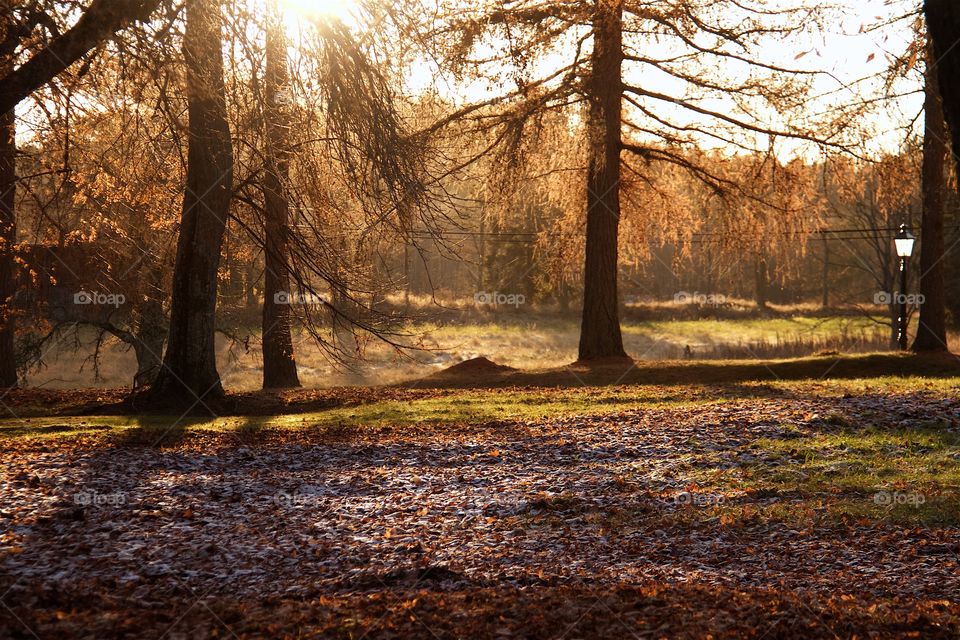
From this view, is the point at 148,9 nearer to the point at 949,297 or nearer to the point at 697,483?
the point at 697,483

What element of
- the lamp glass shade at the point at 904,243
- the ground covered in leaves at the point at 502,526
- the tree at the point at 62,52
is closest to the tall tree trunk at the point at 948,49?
the ground covered in leaves at the point at 502,526

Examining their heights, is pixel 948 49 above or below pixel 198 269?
above

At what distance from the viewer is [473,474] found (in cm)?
943

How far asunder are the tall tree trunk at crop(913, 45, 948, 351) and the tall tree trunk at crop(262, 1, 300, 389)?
13.9 m

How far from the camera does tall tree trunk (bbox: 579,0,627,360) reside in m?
19.3

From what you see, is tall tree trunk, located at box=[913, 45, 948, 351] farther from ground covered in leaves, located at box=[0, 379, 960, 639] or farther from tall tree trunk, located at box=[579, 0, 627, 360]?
ground covered in leaves, located at box=[0, 379, 960, 639]

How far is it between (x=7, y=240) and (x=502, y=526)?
12.7 meters

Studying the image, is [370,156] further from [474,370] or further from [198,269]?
[474,370]

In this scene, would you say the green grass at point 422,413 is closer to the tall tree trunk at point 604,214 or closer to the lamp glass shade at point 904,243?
the tall tree trunk at point 604,214

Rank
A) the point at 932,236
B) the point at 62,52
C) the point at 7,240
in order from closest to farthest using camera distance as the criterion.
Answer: the point at 62,52 → the point at 7,240 → the point at 932,236

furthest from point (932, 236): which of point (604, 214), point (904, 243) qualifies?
point (604, 214)

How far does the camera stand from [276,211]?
16.0 m

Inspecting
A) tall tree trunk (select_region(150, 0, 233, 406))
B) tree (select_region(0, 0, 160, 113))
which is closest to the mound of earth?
tall tree trunk (select_region(150, 0, 233, 406))

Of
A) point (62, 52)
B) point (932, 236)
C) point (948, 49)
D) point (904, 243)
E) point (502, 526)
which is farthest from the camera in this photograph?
point (904, 243)
